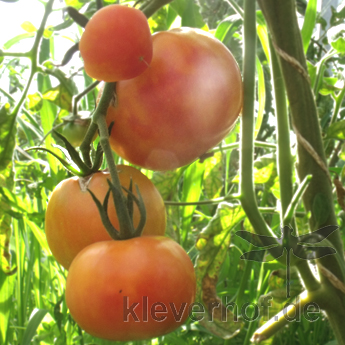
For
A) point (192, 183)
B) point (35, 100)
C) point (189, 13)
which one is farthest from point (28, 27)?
point (192, 183)

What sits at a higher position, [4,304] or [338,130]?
[338,130]

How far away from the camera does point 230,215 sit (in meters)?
0.49

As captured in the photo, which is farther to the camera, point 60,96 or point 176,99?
point 60,96

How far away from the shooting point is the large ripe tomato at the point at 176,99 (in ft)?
1.05

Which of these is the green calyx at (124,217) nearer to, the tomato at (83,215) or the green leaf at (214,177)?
the tomato at (83,215)

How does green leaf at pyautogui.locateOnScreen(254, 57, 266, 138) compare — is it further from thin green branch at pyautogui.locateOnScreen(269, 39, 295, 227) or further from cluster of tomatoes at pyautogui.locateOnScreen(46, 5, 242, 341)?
cluster of tomatoes at pyautogui.locateOnScreen(46, 5, 242, 341)

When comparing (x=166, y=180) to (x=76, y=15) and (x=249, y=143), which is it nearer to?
(x=249, y=143)

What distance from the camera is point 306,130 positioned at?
0.45 metres

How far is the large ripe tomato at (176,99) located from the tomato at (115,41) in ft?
0.15

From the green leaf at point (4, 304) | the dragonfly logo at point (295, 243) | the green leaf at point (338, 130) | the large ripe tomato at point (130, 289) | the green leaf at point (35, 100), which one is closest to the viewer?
the large ripe tomato at point (130, 289)

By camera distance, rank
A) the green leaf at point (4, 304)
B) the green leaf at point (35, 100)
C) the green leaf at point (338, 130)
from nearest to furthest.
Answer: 1. the green leaf at point (338, 130)
2. the green leaf at point (35, 100)
3. the green leaf at point (4, 304)

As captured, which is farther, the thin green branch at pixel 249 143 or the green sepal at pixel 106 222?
the thin green branch at pixel 249 143

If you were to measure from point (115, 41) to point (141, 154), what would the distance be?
0.11m

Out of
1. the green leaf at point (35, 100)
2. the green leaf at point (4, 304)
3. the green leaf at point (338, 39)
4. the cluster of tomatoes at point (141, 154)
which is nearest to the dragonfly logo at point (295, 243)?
the cluster of tomatoes at point (141, 154)
